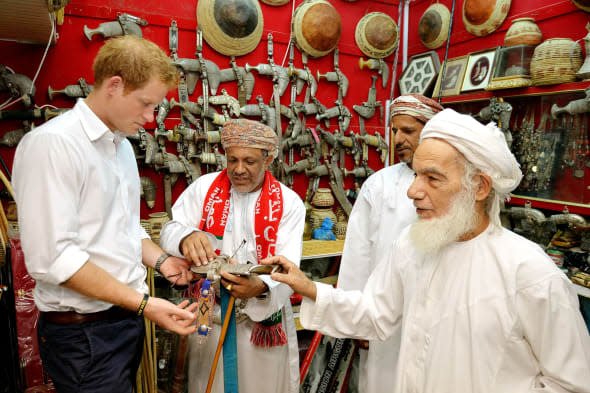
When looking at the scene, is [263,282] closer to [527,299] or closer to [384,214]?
[384,214]

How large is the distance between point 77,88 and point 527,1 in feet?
13.3

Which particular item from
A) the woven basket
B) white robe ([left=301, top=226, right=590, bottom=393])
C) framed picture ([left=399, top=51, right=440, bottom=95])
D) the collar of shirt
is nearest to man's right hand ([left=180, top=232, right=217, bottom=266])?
white robe ([left=301, top=226, right=590, bottom=393])

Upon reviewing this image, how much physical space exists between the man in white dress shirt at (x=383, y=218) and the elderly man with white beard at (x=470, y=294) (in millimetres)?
706

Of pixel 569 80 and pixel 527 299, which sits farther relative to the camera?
pixel 569 80

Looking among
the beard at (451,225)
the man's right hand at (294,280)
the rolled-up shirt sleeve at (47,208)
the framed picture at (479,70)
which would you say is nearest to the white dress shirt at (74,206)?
the rolled-up shirt sleeve at (47,208)

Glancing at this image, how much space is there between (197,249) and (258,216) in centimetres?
52

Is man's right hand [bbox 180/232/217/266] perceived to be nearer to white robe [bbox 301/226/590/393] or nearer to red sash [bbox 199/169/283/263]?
red sash [bbox 199/169/283/263]

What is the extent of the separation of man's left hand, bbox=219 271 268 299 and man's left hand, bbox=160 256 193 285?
7.8 inches

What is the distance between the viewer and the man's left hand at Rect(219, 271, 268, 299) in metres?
1.84

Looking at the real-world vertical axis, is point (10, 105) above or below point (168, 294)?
above

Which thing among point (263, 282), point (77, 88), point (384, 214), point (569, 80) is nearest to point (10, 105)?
point (77, 88)

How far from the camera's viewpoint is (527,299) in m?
1.30

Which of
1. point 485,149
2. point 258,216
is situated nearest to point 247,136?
point 258,216

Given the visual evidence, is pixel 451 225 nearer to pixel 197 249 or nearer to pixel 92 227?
pixel 197 249
